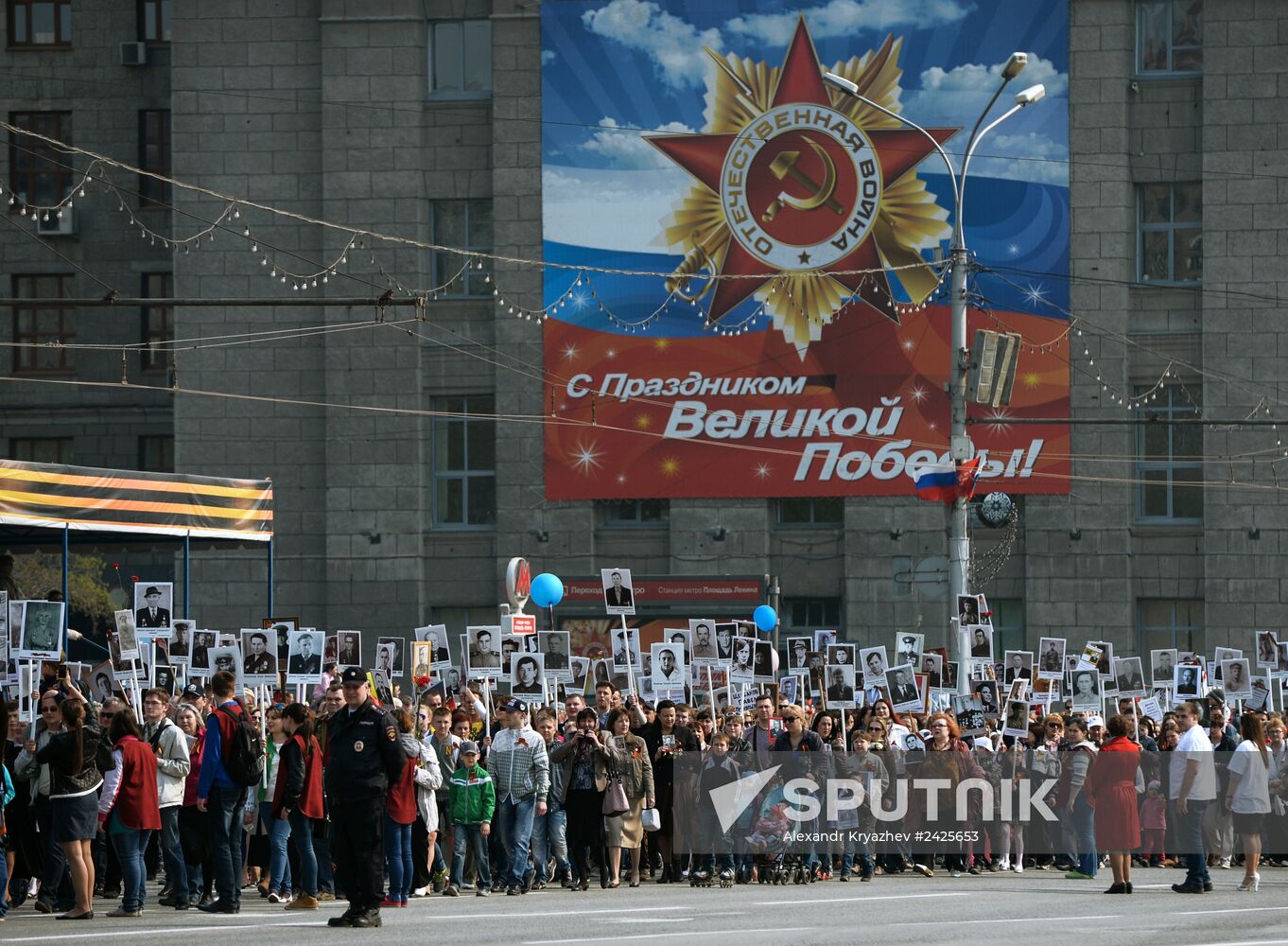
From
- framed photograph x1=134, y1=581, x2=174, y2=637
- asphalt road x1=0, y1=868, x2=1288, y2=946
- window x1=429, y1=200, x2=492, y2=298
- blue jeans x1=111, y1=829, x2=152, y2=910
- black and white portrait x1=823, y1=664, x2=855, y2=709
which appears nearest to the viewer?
asphalt road x1=0, y1=868, x2=1288, y2=946

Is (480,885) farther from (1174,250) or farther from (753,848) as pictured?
(1174,250)

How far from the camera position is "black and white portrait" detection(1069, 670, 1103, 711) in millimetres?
26141

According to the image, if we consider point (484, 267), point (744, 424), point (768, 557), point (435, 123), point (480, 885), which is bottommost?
point (480, 885)

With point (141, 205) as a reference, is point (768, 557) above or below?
below

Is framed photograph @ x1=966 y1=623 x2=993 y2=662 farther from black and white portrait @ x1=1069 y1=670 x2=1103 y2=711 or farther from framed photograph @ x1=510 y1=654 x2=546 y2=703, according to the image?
framed photograph @ x1=510 y1=654 x2=546 y2=703

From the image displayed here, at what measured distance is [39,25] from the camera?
49.2m

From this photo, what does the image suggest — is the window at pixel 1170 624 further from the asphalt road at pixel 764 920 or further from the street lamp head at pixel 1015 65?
the asphalt road at pixel 764 920

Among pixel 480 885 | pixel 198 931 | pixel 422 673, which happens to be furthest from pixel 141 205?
pixel 198 931

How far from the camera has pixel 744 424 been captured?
41.1m

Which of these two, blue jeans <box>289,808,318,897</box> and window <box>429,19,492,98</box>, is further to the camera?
window <box>429,19,492,98</box>

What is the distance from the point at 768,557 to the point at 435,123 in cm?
1079

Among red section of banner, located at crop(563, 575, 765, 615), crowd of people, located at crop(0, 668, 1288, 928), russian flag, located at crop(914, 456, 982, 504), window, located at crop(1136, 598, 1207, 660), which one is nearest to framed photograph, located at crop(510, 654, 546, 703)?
crowd of people, located at crop(0, 668, 1288, 928)

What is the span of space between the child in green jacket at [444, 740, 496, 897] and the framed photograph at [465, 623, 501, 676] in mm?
6993

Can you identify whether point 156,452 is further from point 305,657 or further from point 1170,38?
point 305,657
